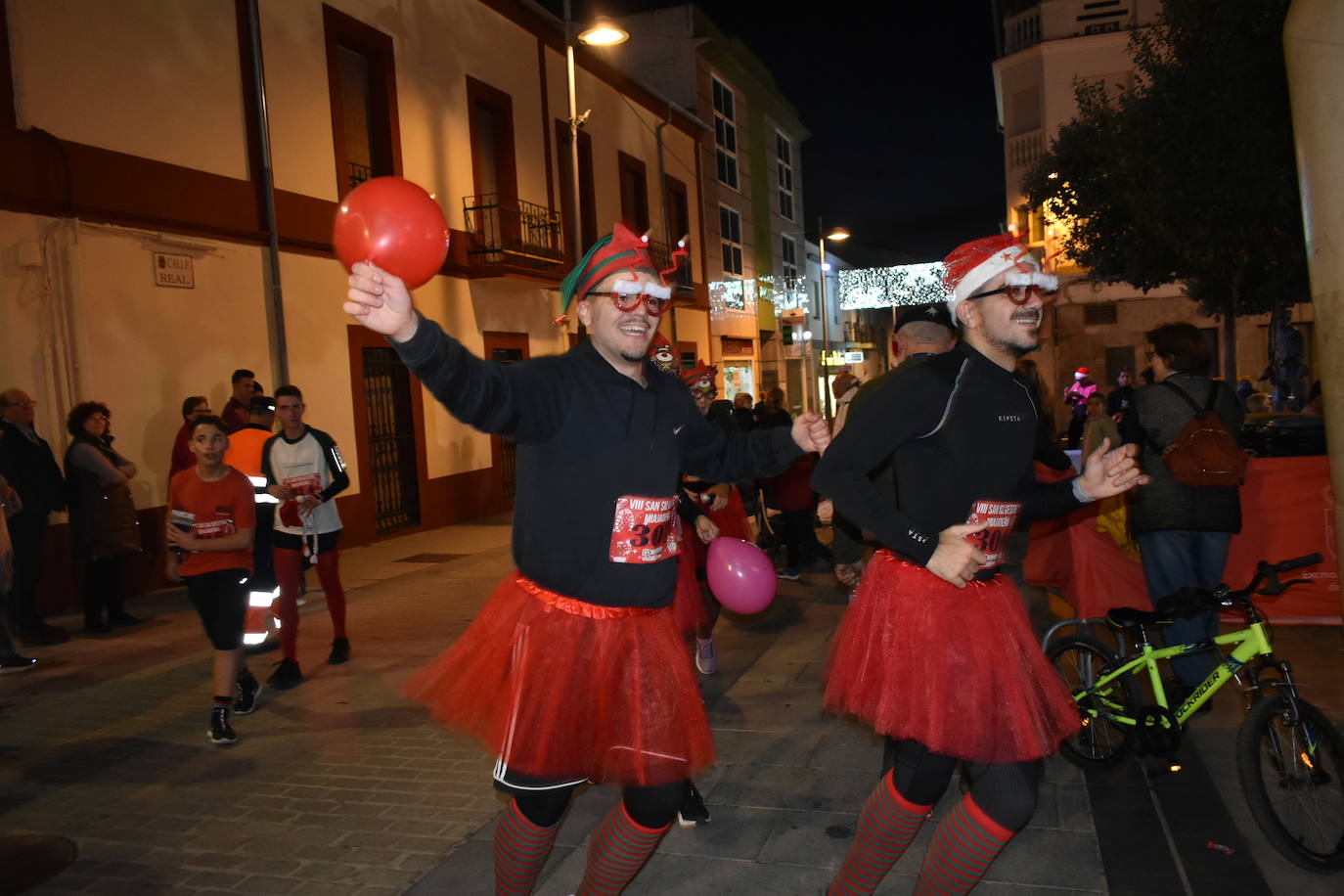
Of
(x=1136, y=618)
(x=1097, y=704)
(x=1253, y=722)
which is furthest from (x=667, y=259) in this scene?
(x=1253, y=722)

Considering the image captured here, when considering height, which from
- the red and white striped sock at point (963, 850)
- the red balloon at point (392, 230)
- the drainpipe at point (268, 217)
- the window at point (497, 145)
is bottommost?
the red and white striped sock at point (963, 850)

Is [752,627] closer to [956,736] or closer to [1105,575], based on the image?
[1105,575]

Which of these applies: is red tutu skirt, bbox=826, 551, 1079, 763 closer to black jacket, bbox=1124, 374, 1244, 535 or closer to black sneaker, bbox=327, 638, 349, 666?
black jacket, bbox=1124, 374, 1244, 535

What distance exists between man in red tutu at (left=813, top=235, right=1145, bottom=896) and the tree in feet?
29.4

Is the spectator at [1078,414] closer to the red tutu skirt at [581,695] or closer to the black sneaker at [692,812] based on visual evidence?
the black sneaker at [692,812]

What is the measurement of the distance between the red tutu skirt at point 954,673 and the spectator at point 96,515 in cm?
723

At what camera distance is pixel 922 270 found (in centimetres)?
3180

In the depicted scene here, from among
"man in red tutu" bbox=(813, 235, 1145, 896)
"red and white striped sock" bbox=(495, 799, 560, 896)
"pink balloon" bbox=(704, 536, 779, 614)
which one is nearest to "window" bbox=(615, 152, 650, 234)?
"pink balloon" bbox=(704, 536, 779, 614)

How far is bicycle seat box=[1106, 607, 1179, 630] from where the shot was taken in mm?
4012

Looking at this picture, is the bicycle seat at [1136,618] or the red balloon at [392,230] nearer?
the red balloon at [392,230]

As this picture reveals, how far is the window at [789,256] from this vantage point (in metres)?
35.8

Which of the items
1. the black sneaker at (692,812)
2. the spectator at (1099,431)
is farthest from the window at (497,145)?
the black sneaker at (692,812)

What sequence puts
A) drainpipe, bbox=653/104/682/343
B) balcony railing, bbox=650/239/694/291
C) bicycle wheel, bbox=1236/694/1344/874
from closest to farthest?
bicycle wheel, bbox=1236/694/1344/874 → balcony railing, bbox=650/239/694/291 → drainpipe, bbox=653/104/682/343

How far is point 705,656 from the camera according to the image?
6.16m
